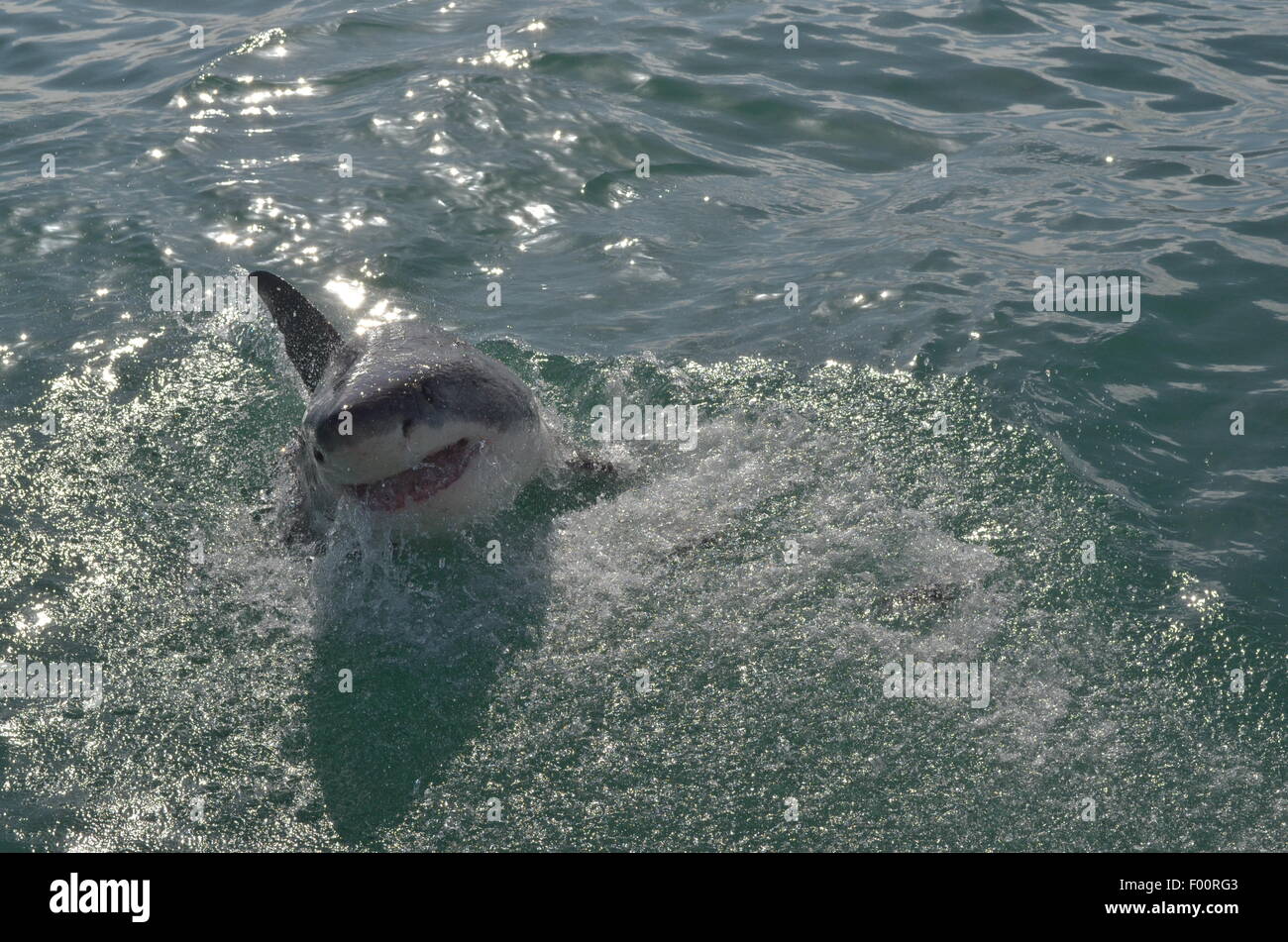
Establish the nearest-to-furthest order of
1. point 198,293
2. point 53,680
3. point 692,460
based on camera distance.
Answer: point 53,680
point 692,460
point 198,293

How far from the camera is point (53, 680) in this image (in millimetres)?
5391

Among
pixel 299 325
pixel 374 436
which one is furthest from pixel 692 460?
pixel 299 325

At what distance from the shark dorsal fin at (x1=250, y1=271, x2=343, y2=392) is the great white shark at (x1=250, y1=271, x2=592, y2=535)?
0.18 feet

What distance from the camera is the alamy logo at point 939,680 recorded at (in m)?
5.21

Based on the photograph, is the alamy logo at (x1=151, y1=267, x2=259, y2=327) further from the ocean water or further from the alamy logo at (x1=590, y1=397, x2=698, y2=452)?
the alamy logo at (x1=590, y1=397, x2=698, y2=452)

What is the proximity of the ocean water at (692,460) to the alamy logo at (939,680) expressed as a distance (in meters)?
0.07

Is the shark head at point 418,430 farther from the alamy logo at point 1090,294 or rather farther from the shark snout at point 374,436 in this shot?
the alamy logo at point 1090,294

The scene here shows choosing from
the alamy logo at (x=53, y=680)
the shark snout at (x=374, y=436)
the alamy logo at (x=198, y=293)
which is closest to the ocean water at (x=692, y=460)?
the alamy logo at (x=53, y=680)

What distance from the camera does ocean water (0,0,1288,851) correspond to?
191 inches
